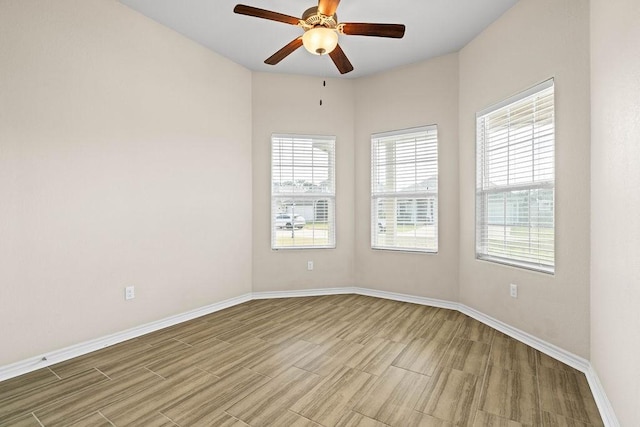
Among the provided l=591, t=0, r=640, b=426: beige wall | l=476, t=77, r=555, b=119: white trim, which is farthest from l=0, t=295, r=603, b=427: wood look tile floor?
l=476, t=77, r=555, b=119: white trim

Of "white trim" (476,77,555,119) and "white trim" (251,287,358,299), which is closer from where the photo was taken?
"white trim" (476,77,555,119)

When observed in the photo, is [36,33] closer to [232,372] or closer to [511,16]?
[232,372]

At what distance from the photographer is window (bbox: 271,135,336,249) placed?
167 inches

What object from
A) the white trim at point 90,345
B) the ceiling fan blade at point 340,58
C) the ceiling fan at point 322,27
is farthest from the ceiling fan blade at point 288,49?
the white trim at point 90,345

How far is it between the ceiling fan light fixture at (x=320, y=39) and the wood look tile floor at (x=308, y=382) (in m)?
2.37

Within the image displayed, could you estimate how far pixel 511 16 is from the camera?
9.51ft

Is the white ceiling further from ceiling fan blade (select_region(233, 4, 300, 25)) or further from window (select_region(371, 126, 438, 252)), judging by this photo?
window (select_region(371, 126, 438, 252))

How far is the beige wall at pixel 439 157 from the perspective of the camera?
3.75 m

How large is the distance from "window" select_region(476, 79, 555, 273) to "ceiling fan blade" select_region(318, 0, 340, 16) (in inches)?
72.5

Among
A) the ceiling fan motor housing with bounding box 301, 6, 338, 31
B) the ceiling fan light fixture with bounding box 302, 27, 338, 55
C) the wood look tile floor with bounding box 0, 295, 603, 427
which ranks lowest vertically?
the wood look tile floor with bounding box 0, 295, 603, 427

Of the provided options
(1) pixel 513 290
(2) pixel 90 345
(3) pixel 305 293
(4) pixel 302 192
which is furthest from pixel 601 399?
(2) pixel 90 345

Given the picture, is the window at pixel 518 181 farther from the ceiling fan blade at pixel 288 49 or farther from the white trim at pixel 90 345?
the white trim at pixel 90 345

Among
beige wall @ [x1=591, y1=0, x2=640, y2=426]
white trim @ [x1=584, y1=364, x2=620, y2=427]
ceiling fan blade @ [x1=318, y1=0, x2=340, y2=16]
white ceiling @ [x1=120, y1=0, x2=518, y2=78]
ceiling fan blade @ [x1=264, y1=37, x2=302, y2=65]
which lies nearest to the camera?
beige wall @ [x1=591, y1=0, x2=640, y2=426]

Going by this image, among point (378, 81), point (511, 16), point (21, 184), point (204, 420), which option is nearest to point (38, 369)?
point (21, 184)
